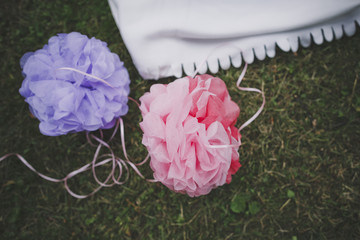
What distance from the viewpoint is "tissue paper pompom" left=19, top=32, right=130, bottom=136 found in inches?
37.3

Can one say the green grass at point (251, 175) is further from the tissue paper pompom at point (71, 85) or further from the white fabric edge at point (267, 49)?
the tissue paper pompom at point (71, 85)

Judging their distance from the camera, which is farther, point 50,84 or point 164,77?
point 164,77

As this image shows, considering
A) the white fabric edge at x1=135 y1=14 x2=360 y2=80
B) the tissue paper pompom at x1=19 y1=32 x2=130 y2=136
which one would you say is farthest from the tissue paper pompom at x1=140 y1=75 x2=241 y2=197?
the white fabric edge at x1=135 y1=14 x2=360 y2=80

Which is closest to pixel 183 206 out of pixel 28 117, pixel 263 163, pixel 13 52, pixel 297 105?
pixel 263 163

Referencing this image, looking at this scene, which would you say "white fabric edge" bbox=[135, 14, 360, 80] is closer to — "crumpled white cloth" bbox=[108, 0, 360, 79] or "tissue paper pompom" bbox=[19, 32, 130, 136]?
"crumpled white cloth" bbox=[108, 0, 360, 79]

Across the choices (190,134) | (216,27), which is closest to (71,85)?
(190,134)

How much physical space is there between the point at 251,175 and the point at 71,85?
87 cm

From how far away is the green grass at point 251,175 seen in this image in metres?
1.24

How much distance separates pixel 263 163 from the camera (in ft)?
4.11

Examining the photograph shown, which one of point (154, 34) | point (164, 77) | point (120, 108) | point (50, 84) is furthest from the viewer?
point (164, 77)

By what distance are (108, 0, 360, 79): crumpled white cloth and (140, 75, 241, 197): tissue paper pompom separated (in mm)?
341

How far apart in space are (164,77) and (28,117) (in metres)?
0.71

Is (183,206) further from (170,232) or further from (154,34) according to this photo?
(154,34)

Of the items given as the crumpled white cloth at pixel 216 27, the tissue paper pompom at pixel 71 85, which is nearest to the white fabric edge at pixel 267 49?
the crumpled white cloth at pixel 216 27
